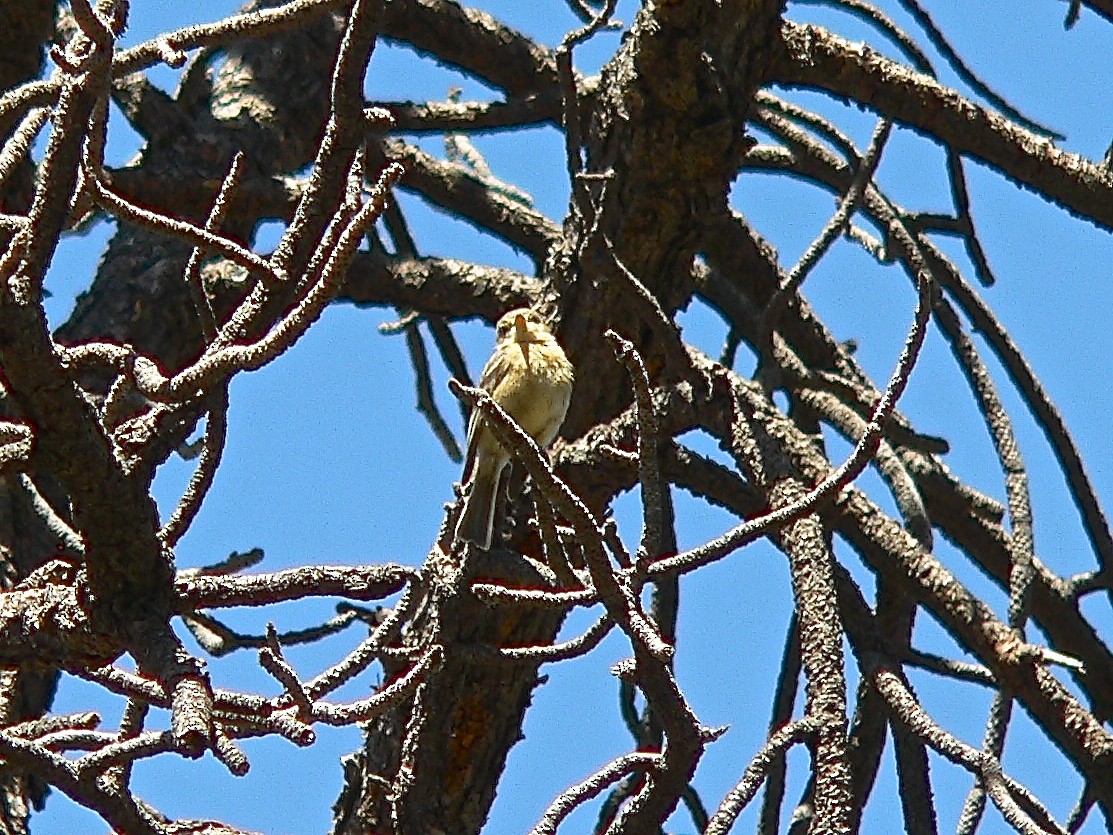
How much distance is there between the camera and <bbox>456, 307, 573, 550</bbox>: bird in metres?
4.30

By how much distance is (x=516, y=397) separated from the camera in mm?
4691

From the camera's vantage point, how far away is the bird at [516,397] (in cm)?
430

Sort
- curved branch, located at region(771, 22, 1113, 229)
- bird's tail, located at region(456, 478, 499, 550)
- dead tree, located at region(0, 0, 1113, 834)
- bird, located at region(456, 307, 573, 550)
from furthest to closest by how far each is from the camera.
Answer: curved branch, located at region(771, 22, 1113, 229)
bird, located at region(456, 307, 573, 550)
bird's tail, located at region(456, 478, 499, 550)
dead tree, located at region(0, 0, 1113, 834)

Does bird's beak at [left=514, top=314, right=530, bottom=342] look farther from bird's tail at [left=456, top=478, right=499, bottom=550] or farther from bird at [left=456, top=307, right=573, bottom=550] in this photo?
bird's tail at [left=456, top=478, right=499, bottom=550]

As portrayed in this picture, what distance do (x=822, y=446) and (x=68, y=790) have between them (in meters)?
2.60

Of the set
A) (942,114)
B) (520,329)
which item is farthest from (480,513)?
(942,114)

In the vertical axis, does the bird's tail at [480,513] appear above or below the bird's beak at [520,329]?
below

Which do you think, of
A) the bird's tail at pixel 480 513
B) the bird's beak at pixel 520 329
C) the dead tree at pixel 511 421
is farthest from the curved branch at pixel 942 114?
the bird's tail at pixel 480 513

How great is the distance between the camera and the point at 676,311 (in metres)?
4.48

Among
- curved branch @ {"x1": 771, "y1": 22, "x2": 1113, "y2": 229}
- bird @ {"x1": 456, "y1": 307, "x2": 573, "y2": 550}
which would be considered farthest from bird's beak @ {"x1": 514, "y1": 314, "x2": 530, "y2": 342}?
curved branch @ {"x1": 771, "y1": 22, "x2": 1113, "y2": 229}

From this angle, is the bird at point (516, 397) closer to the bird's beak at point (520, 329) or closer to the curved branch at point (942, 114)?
the bird's beak at point (520, 329)

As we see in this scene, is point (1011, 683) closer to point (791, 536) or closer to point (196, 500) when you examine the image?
point (791, 536)

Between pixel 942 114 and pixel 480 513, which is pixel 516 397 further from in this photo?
pixel 942 114

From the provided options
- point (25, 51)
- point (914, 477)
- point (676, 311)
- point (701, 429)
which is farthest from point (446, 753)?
point (25, 51)
